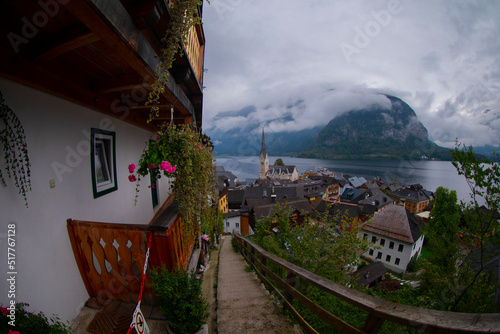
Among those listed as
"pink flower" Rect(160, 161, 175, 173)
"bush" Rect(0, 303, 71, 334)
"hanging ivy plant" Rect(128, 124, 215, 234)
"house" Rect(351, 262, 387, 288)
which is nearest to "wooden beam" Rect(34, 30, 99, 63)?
"hanging ivy plant" Rect(128, 124, 215, 234)

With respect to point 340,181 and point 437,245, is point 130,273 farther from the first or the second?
point 340,181

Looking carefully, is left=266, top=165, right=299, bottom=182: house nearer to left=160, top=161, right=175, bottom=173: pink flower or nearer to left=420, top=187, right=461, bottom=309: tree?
left=420, top=187, right=461, bottom=309: tree

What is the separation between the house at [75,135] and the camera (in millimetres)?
1501

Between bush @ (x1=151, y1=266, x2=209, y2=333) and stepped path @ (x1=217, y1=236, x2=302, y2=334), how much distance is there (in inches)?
17.5

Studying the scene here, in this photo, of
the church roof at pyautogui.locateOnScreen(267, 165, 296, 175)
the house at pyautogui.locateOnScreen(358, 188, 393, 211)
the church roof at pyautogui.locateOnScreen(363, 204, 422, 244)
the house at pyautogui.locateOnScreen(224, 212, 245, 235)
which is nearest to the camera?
the church roof at pyautogui.locateOnScreen(363, 204, 422, 244)

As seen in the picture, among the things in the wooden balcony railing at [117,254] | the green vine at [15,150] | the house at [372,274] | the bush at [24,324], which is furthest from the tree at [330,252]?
the house at [372,274]

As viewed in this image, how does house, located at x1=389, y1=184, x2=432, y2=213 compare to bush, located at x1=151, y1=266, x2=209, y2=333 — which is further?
house, located at x1=389, y1=184, x2=432, y2=213

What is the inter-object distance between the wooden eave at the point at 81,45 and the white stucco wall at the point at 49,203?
0.18 m

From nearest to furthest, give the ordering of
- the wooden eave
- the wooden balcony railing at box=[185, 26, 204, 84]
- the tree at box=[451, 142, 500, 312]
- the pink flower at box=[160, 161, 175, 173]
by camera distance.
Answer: the wooden eave, the pink flower at box=[160, 161, 175, 173], the tree at box=[451, 142, 500, 312], the wooden balcony railing at box=[185, 26, 204, 84]

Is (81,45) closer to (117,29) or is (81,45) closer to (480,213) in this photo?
(117,29)

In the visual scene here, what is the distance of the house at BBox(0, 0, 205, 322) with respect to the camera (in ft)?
4.92

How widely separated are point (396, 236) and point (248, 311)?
947 inches

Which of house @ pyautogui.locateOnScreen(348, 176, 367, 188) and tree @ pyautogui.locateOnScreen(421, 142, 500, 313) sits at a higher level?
tree @ pyautogui.locateOnScreen(421, 142, 500, 313)

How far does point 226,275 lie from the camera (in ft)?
15.5
